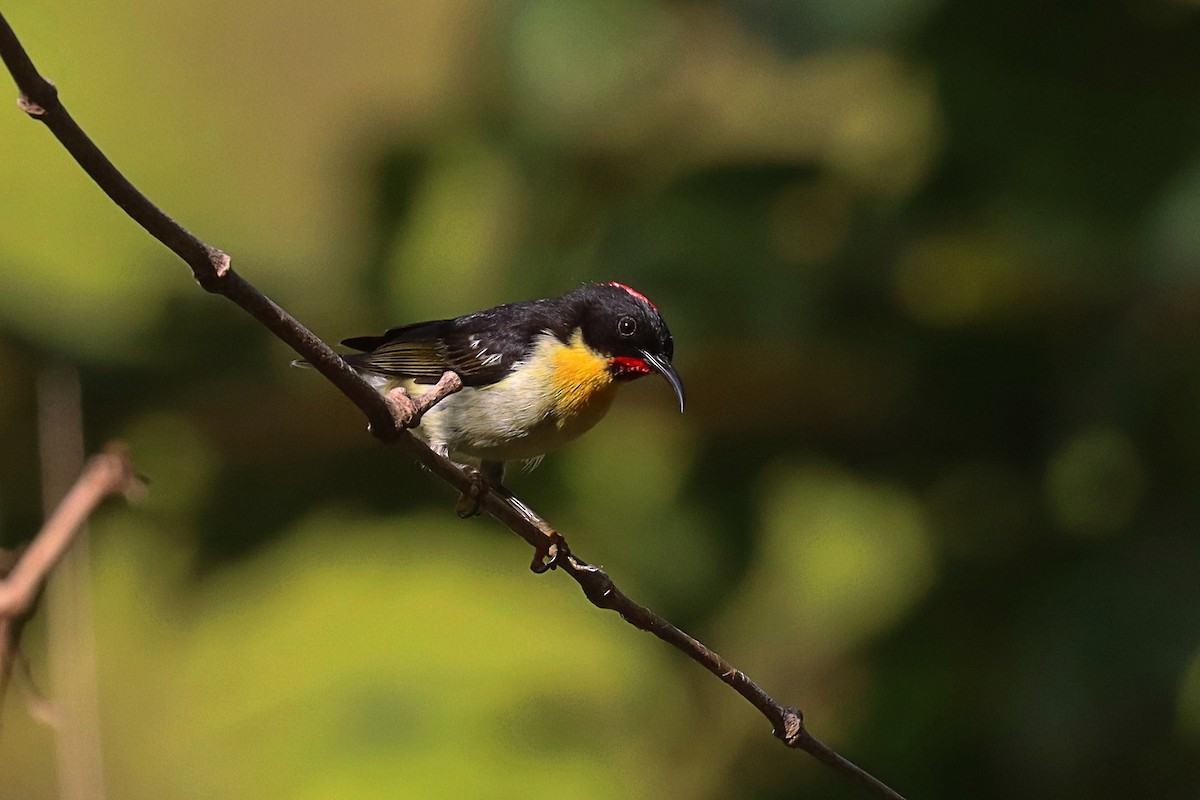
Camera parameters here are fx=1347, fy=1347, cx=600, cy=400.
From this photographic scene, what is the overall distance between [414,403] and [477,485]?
0.27 m

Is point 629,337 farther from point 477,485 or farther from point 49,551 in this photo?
point 49,551

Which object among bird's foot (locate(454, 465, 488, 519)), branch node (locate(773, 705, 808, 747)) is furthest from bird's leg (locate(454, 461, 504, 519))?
branch node (locate(773, 705, 808, 747))

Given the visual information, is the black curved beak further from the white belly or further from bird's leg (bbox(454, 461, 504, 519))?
bird's leg (bbox(454, 461, 504, 519))

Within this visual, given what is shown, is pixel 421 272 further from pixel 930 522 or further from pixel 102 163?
pixel 102 163

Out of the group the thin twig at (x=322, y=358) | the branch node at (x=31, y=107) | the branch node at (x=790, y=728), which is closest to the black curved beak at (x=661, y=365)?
the thin twig at (x=322, y=358)

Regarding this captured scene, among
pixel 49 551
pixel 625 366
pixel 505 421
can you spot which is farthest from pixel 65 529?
pixel 625 366

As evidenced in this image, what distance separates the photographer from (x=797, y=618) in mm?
2646

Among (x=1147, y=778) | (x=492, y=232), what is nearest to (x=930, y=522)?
(x=1147, y=778)

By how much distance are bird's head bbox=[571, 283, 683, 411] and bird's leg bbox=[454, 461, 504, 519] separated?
0.27 metres

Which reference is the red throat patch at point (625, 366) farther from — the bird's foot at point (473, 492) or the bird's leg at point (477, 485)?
the bird's foot at point (473, 492)

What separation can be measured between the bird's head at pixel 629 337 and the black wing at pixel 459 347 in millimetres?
90

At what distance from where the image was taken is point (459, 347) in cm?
209

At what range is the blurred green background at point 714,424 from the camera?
7.29ft

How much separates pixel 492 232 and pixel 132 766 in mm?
1339
